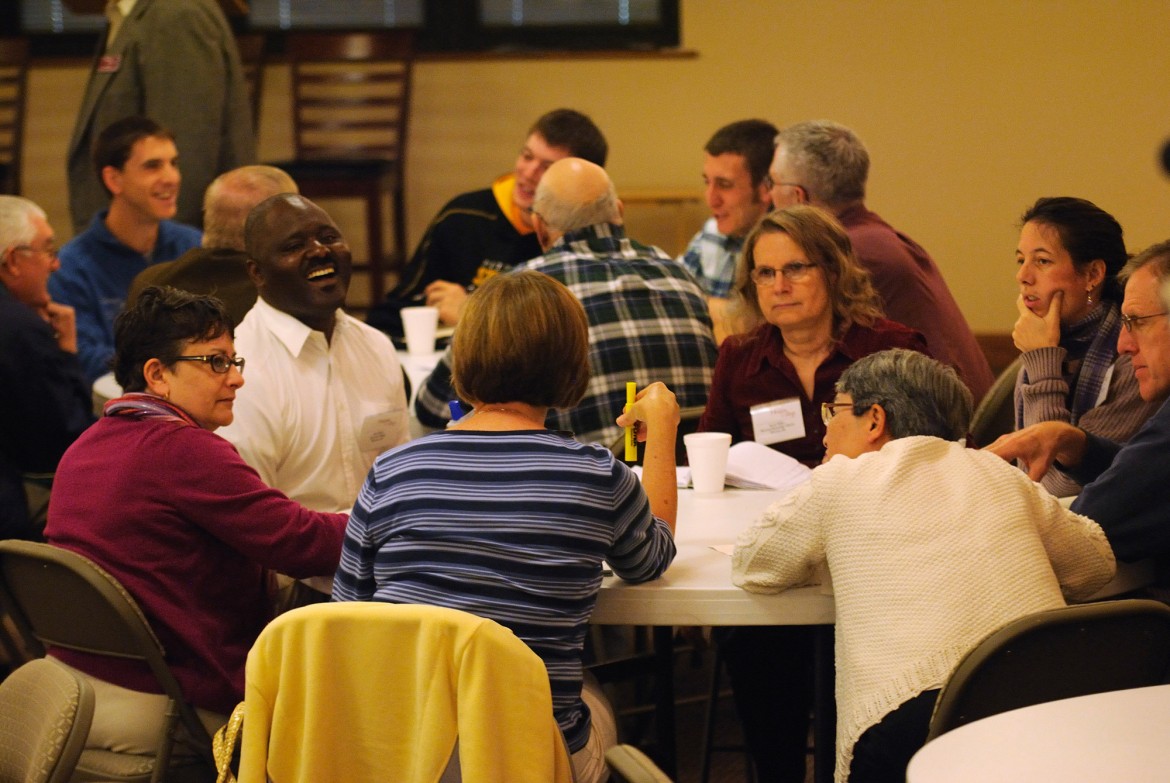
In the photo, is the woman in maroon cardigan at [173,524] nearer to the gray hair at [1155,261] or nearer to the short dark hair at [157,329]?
the short dark hair at [157,329]

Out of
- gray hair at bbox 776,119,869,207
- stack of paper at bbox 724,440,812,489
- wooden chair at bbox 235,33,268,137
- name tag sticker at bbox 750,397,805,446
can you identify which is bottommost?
stack of paper at bbox 724,440,812,489

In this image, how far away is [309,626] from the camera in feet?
5.43

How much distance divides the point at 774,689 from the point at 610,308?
1.10 m

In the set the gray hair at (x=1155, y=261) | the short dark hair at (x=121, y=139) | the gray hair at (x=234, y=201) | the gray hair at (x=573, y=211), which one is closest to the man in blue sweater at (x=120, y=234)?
the short dark hair at (x=121, y=139)

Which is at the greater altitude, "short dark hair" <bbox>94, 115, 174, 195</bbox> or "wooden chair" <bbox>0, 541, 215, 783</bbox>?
"short dark hair" <bbox>94, 115, 174, 195</bbox>

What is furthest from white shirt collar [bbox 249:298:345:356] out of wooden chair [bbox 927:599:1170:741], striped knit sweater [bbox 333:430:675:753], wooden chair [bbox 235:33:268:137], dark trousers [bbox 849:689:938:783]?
wooden chair [bbox 235:33:268:137]

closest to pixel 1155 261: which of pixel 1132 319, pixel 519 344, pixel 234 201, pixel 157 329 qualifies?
pixel 1132 319

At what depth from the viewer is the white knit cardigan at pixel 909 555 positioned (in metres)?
1.87

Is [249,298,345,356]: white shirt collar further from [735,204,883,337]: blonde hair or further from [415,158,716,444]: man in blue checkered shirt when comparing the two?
[735,204,883,337]: blonde hair

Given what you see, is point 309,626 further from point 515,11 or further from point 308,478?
point 515,11

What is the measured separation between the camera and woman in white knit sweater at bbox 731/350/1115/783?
1866 mm

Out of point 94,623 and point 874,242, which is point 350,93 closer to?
point 874,242

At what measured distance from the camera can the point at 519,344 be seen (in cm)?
202

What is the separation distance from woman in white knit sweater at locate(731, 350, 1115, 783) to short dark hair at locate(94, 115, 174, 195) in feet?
11.9
